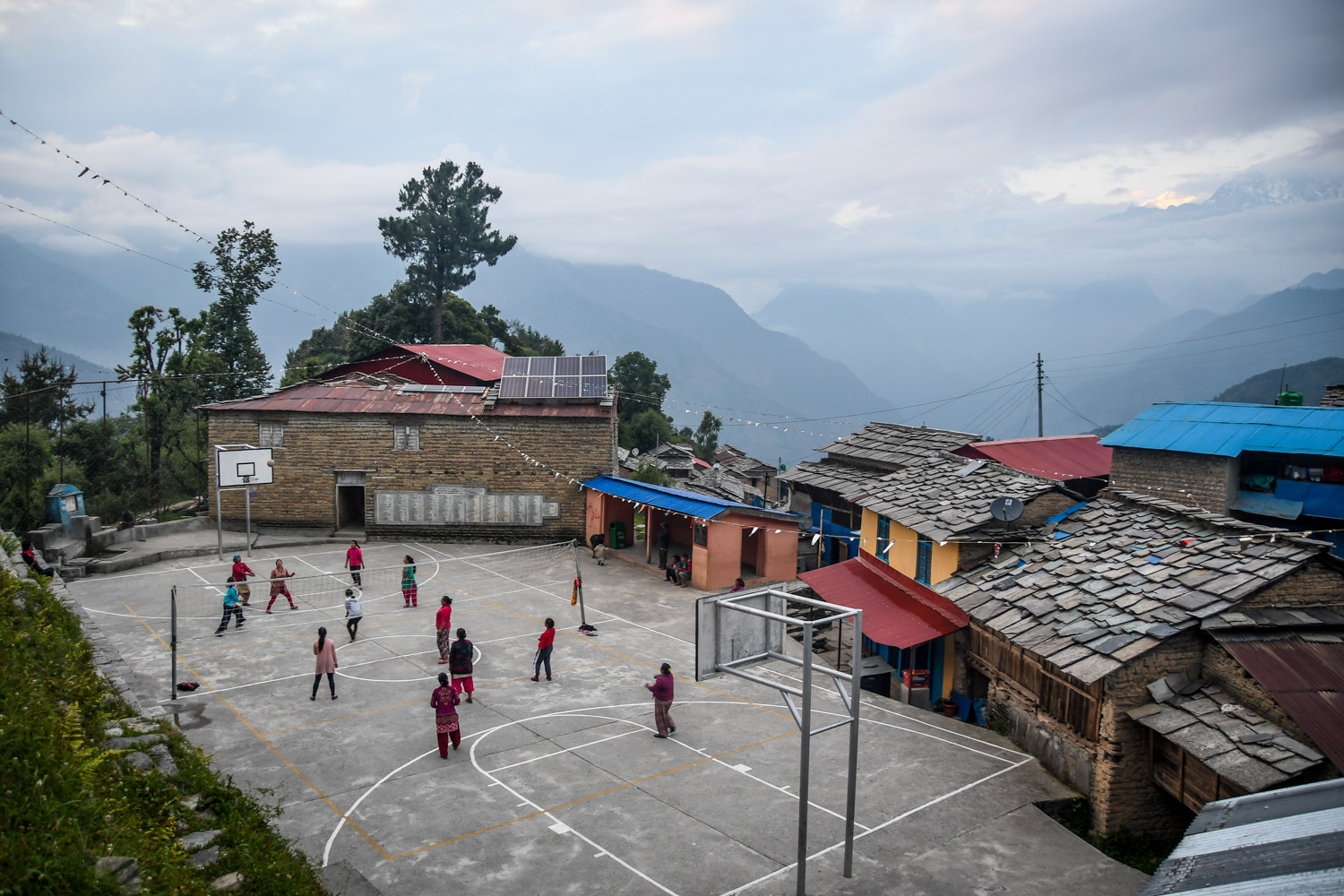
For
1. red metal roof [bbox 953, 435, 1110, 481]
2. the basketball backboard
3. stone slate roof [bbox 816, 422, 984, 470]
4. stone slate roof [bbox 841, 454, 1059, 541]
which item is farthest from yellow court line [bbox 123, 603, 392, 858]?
red metal roof [bbox 953, 435, 1110, 481]

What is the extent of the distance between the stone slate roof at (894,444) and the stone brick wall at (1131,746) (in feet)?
63.0

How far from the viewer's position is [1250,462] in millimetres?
25797

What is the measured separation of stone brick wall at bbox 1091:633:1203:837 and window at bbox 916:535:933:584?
8058 mm

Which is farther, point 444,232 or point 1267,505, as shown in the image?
point 444,232

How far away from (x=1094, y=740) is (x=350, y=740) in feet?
41.6

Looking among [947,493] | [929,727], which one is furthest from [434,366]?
[929,727]

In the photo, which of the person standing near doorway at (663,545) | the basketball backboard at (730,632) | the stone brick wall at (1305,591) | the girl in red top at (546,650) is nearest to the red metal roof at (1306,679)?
the stone brick wall at (1305,591)

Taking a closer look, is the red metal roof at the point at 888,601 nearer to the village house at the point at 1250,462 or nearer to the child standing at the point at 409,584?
the child standing at the point at 409,584

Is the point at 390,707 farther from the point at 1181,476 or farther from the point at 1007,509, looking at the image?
the point at 1181,476

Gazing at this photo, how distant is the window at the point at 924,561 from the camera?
68.7 ft

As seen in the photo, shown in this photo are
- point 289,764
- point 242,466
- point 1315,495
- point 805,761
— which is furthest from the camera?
point 242,466

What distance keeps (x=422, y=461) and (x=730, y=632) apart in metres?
23.9

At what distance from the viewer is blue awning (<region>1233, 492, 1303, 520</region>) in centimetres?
2459

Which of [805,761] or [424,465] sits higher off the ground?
[424,465]
